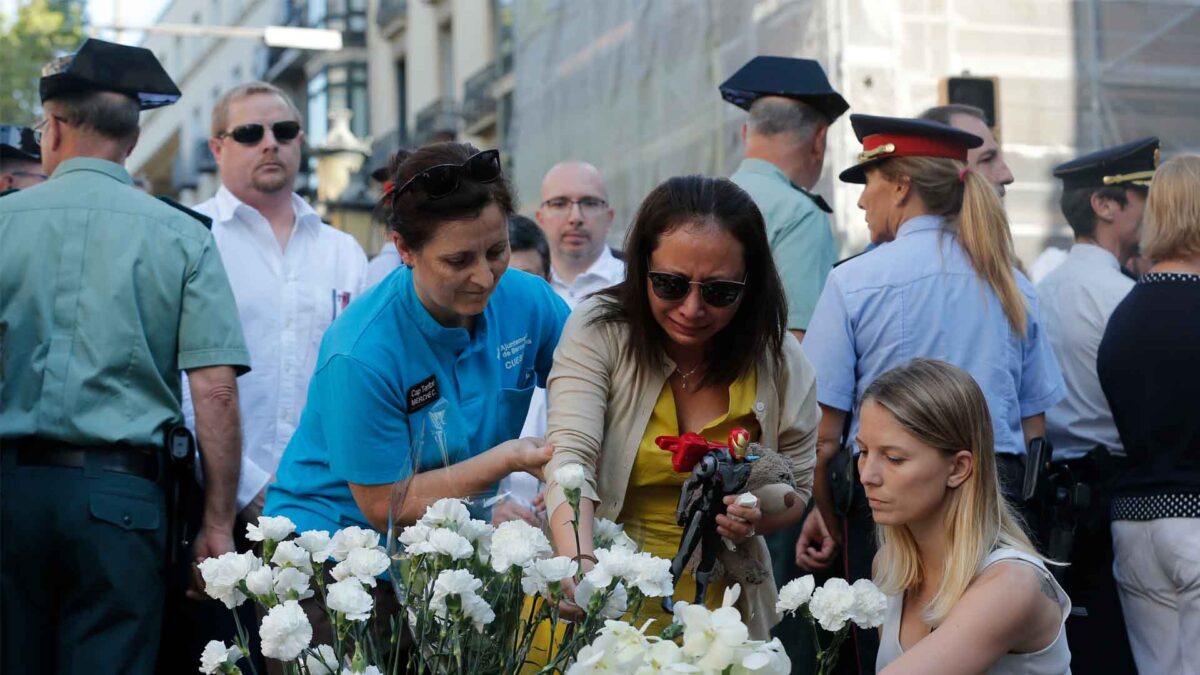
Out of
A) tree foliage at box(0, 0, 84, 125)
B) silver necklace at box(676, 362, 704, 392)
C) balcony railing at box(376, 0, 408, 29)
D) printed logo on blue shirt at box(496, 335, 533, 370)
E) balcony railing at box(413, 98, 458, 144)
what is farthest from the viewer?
tree foliage at box(0, 0, 84, 125)

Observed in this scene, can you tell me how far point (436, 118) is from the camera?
2636 centimetres

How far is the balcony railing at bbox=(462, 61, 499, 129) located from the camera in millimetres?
24047

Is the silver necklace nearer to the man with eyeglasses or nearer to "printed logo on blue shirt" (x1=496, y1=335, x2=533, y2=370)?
"printed logo on blue shirt" (x1=496, y1=335, x2=533, y2=370)

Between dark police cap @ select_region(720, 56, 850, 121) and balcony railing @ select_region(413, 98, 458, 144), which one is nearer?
dark police cap @ select_region(720, 56, 850, 121)

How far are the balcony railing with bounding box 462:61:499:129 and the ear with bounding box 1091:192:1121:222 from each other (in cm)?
1857

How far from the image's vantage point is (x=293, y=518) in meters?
3.46

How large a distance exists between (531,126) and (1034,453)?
978 centimetres

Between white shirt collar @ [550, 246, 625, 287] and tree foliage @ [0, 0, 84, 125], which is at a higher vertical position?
tree foliage @ [0, 0, 84, 125]

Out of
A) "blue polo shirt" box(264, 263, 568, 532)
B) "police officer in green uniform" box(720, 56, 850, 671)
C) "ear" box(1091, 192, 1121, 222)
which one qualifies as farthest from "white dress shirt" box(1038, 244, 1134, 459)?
"blue polo shirt" box(264, 263, 568, 532)

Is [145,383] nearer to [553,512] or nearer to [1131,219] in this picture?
[553,512]

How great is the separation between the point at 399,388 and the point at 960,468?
1.10 meters

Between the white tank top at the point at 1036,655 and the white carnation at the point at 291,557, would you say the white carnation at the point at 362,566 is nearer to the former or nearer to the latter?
the white carnation at the point at 291,557

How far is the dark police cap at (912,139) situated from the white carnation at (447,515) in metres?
2.58

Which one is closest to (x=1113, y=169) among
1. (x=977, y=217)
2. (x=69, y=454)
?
(x=977, y=217)
